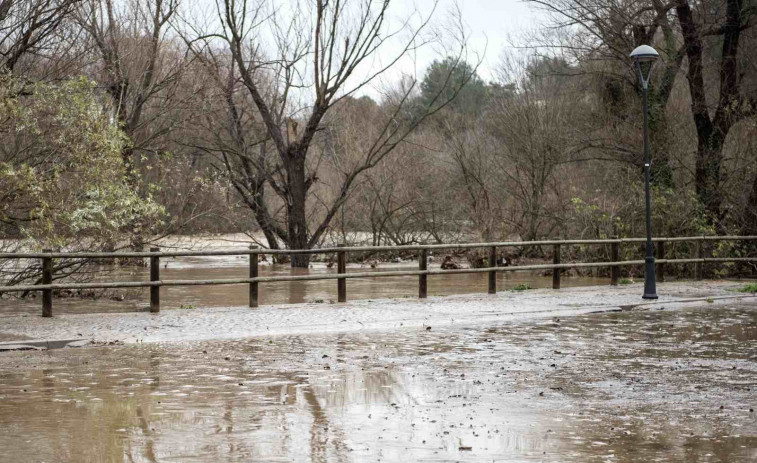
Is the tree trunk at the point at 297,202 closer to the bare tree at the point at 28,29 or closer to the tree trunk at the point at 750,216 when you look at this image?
the bare tree at the point at 28,29

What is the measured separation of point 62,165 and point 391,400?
11.1m

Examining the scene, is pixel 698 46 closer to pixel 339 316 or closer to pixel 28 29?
pixel 339 316

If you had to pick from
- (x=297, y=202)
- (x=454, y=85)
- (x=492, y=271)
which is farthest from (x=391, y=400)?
(x=454, y=85)

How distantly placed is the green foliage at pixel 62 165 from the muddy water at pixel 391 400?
5.60 m

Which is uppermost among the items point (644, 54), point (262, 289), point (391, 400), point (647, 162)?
point (644, 54)

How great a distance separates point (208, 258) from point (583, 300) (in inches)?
949

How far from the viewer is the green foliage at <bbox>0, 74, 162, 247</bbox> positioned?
17547mm

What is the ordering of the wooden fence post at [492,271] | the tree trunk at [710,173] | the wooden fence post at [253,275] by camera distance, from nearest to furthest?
the wooden fence post at [253,275] → the wooden fence post at [492,271] → the tree trunk at [710,173]

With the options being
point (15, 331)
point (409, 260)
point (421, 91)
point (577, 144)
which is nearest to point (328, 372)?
point (15, 331)

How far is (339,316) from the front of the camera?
16766 mm


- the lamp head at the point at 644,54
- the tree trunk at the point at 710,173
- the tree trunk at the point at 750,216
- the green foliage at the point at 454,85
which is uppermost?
the green foliage at the point at 454,85

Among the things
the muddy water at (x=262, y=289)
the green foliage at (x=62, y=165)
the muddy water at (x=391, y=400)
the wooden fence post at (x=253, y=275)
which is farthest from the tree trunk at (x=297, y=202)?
the muddy water at (x=391, y=400)

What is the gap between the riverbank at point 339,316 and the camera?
47.5ft

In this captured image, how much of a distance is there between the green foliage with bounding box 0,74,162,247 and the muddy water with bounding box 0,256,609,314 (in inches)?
77.8
